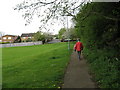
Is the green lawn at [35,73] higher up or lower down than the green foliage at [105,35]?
lower down

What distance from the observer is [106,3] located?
29.7 feet

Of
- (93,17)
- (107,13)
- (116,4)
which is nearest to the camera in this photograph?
(116,4)

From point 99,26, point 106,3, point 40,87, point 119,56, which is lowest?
point 40,87

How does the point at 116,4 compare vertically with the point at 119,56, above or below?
above

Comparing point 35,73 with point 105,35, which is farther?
point 105,35

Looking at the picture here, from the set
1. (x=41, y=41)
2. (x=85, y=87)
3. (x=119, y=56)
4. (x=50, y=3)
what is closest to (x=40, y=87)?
(x=85, y=87)

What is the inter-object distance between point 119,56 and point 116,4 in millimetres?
3146

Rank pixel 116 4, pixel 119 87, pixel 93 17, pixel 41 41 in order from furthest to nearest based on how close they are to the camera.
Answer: pixel 41 41 → pixel 93 17 → pixel 116 4 → pixel 119 87

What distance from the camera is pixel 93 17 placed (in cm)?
1094

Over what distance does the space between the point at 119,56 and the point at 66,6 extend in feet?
15.2

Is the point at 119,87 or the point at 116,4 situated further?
the point at 116,4

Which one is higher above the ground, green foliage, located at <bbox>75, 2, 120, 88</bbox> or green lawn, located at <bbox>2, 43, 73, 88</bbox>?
green foliage, located at <bbox>75, 2, 120, 88</bbox>

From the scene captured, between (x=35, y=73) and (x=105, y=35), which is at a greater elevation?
(x=105, y=35)

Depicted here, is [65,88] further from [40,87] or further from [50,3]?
[50,3]
